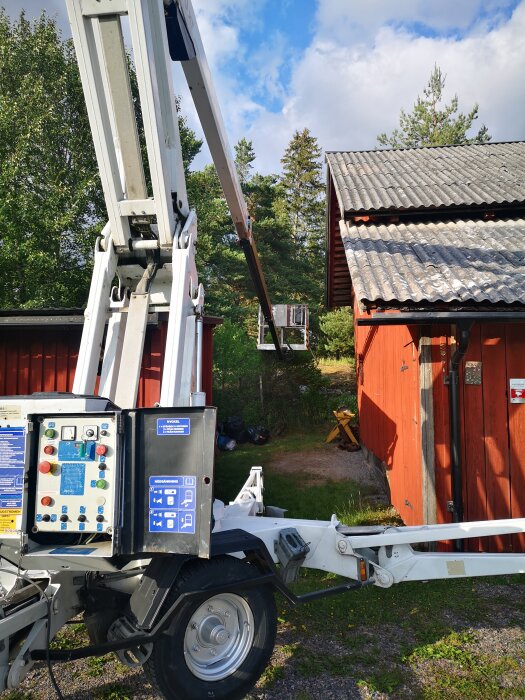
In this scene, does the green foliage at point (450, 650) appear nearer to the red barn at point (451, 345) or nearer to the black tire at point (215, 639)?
the black tire at point (215, 639)

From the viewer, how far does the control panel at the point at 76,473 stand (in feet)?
9.00

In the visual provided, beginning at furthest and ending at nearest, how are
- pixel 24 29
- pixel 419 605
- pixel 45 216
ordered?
1. pixel 24 29
2. pixel 45 216
3. pixel 419 605

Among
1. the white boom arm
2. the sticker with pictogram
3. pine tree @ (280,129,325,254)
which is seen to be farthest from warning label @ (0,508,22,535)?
pine tree @ (280,129,325,254)

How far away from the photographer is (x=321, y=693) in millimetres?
3189

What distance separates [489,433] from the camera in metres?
5.52

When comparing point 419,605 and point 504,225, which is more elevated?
point 504,225

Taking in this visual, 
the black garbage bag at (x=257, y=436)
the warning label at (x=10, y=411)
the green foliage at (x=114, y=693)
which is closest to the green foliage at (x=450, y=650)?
the green foliage at (x=114, y=693)

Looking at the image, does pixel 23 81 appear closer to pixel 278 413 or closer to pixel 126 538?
pixel 278 413

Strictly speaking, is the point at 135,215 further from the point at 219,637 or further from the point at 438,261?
the point at 438,261

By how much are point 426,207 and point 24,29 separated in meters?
17.6

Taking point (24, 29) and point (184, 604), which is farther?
point (24, 29)

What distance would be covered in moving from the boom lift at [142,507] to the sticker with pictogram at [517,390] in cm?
213

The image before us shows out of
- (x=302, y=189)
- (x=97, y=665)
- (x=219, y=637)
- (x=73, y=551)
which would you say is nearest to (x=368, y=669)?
(x=219, y=637)

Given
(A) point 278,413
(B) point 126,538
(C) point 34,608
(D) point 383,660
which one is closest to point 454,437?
(D) point 383,660
